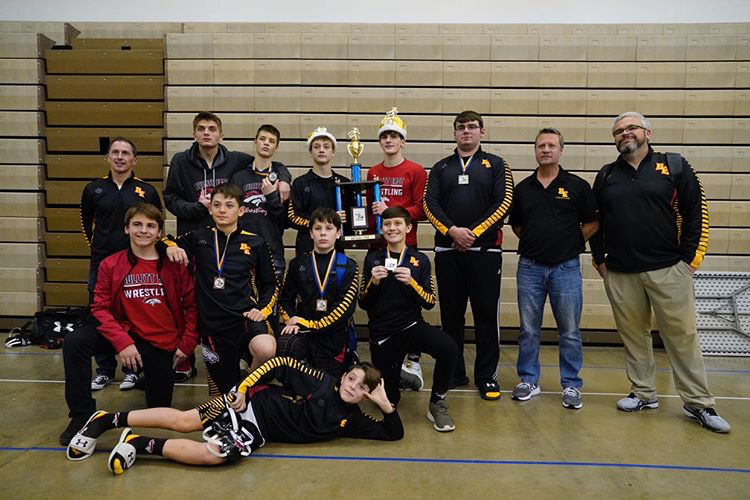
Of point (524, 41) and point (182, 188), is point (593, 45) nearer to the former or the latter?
point (524, 41)

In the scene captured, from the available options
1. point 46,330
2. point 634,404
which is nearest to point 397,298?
point 634,404

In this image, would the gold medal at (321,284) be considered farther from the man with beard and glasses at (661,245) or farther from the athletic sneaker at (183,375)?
the man with beard and glasses at (661,245)

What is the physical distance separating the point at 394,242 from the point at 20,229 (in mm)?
4835

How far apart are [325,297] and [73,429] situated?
62.3 inches

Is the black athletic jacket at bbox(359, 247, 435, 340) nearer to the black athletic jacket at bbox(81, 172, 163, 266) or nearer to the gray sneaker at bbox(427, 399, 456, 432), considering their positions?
the gray sneaker at bbox(427, 399, 456, 432)

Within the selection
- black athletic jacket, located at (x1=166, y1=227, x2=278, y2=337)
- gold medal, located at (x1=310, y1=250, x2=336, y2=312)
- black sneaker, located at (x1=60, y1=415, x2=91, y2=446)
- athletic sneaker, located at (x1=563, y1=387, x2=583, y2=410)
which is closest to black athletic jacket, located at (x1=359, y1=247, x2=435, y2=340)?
gold medal, located at (x1=310, y1=250, x2=336, y2=312)

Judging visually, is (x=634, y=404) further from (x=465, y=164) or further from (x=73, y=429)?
(x=73, y=429)

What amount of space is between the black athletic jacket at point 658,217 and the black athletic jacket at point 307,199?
6.75 feet

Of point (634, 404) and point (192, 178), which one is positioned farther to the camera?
point (192, 178)

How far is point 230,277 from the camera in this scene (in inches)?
117

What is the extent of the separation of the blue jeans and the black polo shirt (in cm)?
9

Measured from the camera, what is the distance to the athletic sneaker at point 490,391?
337 centimetres

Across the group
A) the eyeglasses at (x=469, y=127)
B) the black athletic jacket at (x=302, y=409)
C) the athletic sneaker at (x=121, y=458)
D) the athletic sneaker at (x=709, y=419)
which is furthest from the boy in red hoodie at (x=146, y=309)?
the athletic sneaker at (x=709, y=419)

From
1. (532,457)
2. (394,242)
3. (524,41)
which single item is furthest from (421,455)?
(524,41)
